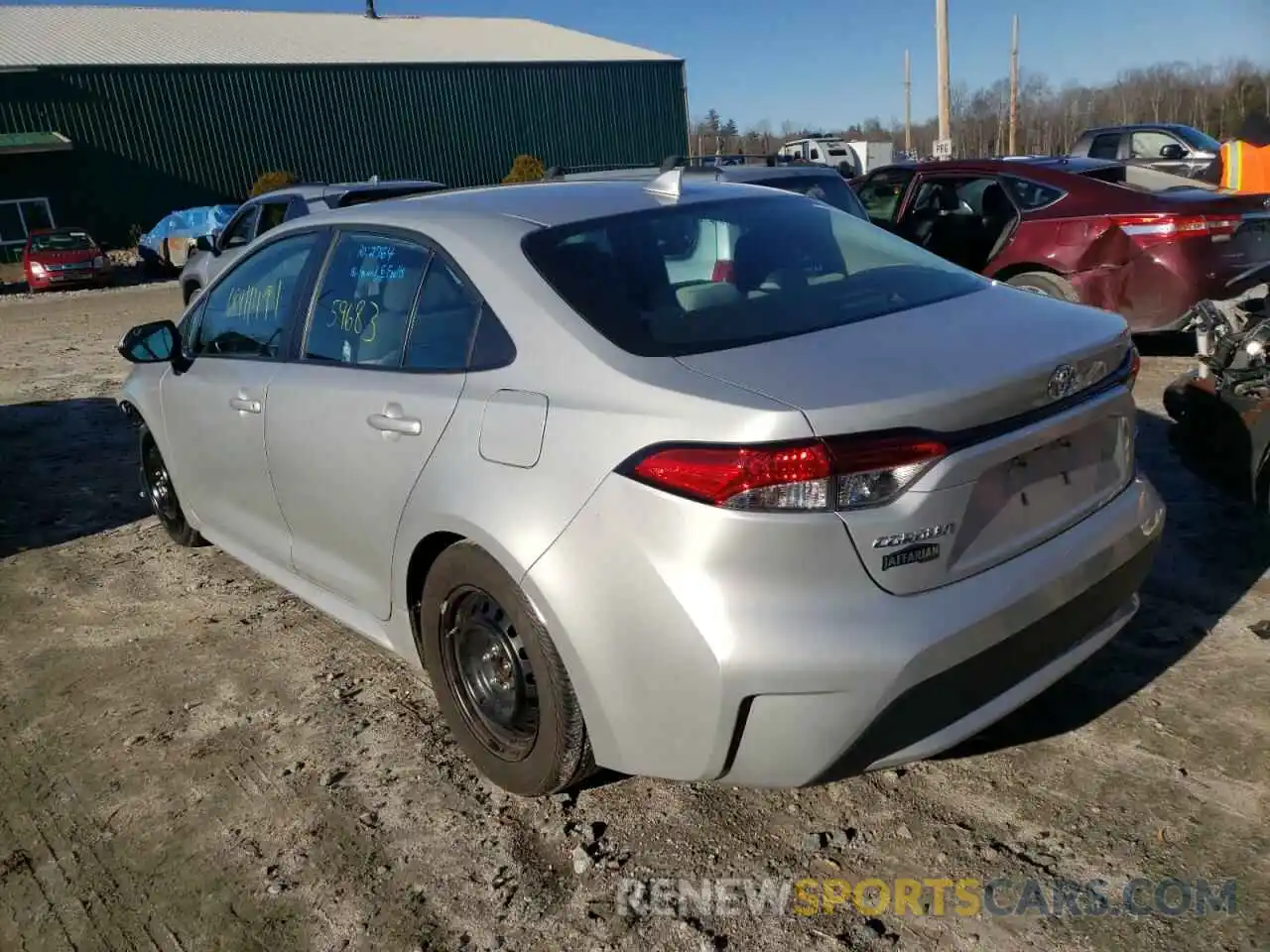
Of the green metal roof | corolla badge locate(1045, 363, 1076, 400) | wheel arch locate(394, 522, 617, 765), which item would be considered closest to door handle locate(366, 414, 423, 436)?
wheel arch locate(394, 522, 617, 765)

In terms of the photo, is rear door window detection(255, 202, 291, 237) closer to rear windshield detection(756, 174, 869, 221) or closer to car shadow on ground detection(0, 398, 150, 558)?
car shadow on ground detection(0, 398, 150, 558)

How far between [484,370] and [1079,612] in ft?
5.48

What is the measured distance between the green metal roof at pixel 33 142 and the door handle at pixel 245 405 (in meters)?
31.8

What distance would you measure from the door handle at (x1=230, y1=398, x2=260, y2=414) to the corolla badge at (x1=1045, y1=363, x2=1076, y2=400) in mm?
2673

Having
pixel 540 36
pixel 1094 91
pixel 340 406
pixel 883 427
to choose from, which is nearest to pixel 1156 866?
pixel 883 427

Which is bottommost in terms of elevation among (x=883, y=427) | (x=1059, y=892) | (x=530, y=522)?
(x=1059, y=892)

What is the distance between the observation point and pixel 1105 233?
277 inches

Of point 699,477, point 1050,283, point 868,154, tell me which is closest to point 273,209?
point 1050,283

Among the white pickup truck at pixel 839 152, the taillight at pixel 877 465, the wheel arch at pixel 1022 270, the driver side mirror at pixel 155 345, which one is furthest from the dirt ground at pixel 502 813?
the white pickup truck at pixel 839 152

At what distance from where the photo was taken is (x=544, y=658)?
2549 millimetres

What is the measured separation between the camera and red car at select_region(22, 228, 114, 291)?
75.3 ft

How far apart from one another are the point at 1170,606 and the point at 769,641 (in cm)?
234

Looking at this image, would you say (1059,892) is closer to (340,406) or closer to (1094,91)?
(340,406)

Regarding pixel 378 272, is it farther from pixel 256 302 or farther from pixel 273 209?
pixel 273 209
